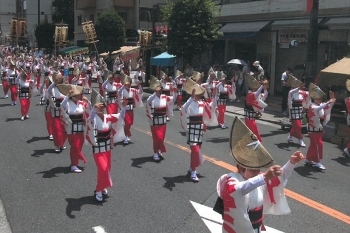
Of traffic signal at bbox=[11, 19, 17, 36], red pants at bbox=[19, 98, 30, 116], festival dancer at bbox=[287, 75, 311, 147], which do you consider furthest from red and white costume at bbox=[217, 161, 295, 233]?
traffic signal at bbox=[11, 19, 17, 36]

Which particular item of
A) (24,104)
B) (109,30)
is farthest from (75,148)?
(109,30)

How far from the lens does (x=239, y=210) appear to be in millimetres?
3783

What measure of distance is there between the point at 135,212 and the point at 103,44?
105ft

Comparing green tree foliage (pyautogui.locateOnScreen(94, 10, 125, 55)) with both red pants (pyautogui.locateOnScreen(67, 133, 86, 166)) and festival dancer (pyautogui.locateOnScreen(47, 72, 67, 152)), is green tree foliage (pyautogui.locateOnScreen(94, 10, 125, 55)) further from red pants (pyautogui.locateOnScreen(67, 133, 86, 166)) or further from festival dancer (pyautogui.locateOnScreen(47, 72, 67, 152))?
red pants (pyautogui.locateOnScreen(67, 133, 86, 166))

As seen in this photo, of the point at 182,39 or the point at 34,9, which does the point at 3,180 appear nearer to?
the point at 182,39

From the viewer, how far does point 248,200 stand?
3914 millimetres

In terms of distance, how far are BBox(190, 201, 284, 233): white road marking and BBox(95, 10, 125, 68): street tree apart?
30043 millimetres

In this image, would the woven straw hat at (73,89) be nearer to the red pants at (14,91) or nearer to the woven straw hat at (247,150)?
the woven straw hat at (247,150)

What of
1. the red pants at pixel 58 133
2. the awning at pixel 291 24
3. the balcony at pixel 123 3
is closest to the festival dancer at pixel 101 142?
the red pants at pixel 58 133

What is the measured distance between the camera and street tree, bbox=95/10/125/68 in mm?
36125

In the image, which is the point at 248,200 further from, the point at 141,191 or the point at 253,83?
the point at 253,83

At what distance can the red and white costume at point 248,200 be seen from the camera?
3729 millimetres

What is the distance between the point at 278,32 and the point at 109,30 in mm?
18572

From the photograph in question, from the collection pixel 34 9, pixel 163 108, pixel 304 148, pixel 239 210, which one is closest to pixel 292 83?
pixel 304 148
